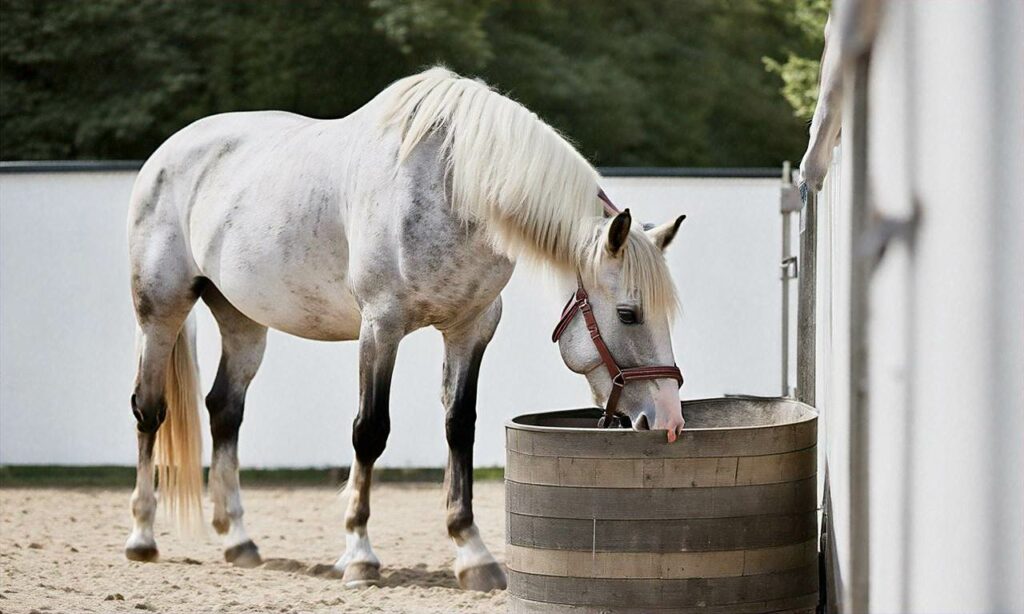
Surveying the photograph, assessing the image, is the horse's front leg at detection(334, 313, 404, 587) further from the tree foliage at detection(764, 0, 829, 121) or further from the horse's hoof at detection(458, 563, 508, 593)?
the tree foliage at detection(764, 0, 829, 121)

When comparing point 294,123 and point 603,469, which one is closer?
point 603,469

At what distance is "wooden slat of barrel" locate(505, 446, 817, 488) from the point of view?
8.89ft

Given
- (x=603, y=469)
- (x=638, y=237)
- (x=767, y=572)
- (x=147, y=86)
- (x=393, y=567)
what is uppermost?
(x=147, y=86)

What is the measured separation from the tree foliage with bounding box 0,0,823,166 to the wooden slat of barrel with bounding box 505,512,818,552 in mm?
9541

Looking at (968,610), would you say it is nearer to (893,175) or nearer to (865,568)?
(865,568)

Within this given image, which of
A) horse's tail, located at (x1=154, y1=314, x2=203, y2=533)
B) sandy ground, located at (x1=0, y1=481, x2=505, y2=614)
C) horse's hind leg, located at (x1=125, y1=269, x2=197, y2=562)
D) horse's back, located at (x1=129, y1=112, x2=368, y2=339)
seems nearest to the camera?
sandy ground, located at (x1=0, y1=481, x2=505, y2=614)

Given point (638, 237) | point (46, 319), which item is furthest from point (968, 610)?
point (46, 319)

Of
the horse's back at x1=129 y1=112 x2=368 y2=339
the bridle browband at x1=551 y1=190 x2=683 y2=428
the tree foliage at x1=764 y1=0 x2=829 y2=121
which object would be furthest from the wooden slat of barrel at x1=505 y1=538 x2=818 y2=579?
the tree foliage at x1=764 y1=0 x2=829 y2=121

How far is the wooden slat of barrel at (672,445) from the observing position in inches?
107

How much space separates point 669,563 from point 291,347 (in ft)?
18.0

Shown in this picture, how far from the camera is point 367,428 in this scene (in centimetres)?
451

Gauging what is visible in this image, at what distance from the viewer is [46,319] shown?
7.87 metres

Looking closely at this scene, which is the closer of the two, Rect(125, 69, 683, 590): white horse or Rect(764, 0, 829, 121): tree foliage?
Rect(125, 69, 683, 590): white horse

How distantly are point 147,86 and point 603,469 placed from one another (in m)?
12.1
